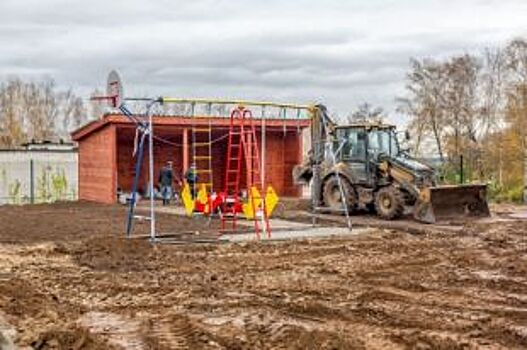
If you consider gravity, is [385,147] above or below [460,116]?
below

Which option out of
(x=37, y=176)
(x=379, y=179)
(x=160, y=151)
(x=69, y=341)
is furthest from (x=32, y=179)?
(x=69, y=341)

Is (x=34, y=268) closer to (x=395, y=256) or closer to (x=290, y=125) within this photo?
(x=395, y=256)

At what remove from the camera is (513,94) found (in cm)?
4159

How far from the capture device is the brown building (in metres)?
32.7

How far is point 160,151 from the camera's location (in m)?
36.2

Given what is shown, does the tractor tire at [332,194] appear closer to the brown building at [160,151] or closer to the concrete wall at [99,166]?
the brown building at [160,151]

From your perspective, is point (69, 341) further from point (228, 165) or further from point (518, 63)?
point (518, 63)

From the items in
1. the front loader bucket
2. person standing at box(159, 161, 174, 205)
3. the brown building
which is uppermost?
the brown building

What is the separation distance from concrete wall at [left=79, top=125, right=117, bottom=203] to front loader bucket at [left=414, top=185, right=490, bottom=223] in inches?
543

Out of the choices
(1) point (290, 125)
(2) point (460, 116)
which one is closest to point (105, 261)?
(1) point (290, 125)

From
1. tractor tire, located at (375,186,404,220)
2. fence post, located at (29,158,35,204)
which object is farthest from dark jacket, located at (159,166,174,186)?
tractor tire, located at (375,186,404,220)

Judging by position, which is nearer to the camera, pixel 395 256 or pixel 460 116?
pixel 395 256

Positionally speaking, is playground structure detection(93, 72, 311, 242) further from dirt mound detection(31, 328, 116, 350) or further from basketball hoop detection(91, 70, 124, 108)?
dirt mound detection(31, 328, 116, 350)

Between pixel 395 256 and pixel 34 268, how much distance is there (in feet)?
19.8
